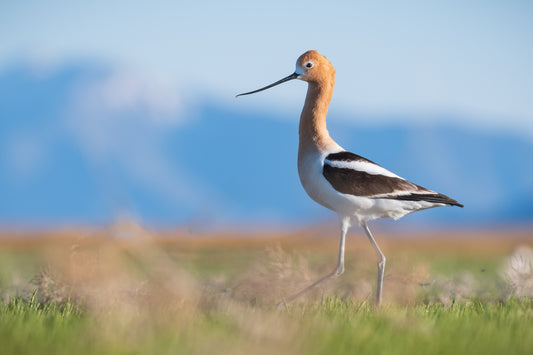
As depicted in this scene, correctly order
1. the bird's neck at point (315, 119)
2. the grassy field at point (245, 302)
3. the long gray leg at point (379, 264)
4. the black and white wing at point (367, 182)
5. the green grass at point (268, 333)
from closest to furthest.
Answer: the green grass at point (268, 333) < the grassy field at point (245, 302) < the black and white wing at point (367, 182) < the long gray leg at point (379, 264) < the bird's neck at point (315, 119)

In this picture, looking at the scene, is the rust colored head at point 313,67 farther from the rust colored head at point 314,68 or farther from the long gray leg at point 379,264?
the long gray leg at point 379,264

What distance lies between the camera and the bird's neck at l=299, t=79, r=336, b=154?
625 centimetres

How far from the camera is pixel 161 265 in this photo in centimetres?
425

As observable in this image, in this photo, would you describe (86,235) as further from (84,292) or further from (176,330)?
(176,330)

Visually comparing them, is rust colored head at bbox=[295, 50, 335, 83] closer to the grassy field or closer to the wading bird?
the wading bird

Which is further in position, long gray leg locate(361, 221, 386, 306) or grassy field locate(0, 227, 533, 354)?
long gray leg locate(361, 221, 386, 306)

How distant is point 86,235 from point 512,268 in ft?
17.2

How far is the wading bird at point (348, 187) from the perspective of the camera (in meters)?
5.91

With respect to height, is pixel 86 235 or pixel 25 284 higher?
pixel 86 235

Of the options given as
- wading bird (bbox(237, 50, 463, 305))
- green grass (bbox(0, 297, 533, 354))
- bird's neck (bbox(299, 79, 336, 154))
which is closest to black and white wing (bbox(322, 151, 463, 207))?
wading bird (bbox(237, 50, 463, 305))

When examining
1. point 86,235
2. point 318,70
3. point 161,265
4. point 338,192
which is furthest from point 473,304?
point 86,235

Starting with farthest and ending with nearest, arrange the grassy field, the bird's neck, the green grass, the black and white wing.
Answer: the bird's neck < the black and white wing < the grassy field < the green grass

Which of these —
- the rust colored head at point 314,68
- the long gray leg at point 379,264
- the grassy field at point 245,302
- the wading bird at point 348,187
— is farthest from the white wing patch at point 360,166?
the grassy field at point 245,302

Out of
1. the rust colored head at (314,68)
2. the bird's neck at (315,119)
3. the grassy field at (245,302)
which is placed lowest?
the grassy field at (245,302)
